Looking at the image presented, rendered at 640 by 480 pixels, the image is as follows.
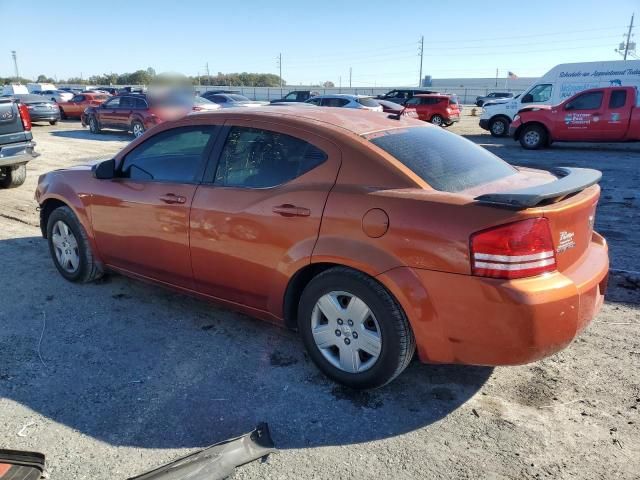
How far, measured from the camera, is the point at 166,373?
3.29 metres

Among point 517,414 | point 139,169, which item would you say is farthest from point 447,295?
point 139,169

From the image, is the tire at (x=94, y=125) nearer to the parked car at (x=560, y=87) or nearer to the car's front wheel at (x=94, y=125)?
the car's front wheel at (x=94, y=125)

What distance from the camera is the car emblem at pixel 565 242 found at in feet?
8.81

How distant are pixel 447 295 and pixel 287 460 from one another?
3.76ft

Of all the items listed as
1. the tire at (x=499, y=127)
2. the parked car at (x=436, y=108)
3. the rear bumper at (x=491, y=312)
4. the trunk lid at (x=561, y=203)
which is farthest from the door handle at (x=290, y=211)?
the parked car at (x=436, y=108)

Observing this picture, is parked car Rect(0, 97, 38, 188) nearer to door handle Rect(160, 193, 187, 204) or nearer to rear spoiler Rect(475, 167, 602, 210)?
door handle Rect(160, 193, 187, 204)

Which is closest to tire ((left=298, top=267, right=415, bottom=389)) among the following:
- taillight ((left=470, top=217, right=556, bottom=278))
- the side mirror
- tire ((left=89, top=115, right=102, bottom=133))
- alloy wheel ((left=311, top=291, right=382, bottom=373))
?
alloy wheel ((left=311, top=291, right=382, bottom=373))

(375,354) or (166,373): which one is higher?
(375,354)

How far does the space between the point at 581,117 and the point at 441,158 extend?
1325cm

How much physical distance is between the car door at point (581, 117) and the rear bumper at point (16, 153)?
43.4 feet

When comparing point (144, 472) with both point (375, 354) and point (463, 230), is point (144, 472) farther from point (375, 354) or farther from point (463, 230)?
point (463, 230)

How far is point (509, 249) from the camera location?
2.51m

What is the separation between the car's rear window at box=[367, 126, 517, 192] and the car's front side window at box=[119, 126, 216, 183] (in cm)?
132

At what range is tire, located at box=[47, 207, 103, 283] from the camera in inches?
179
